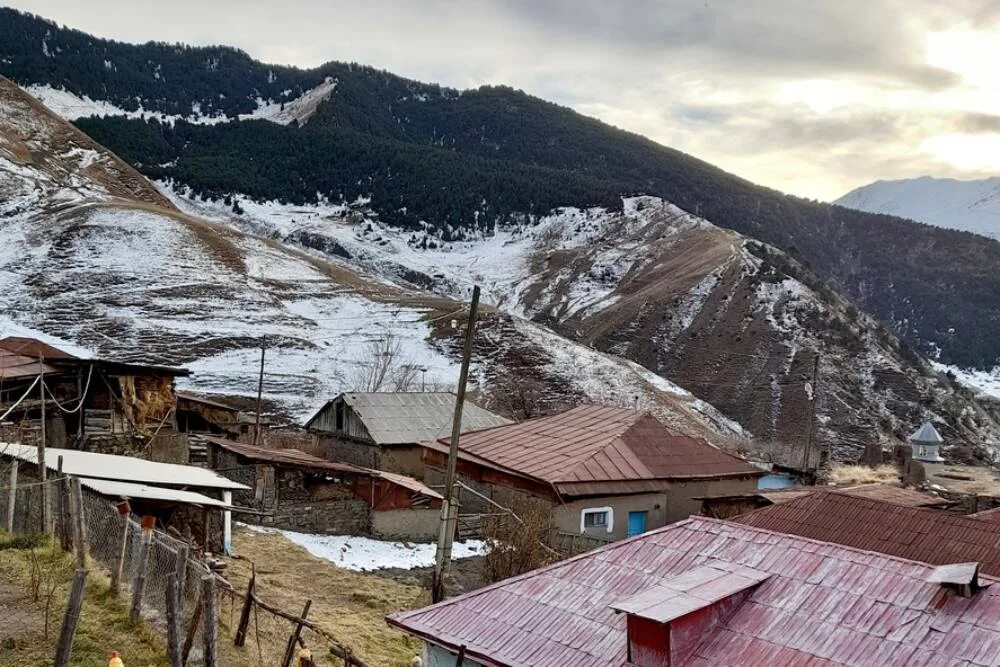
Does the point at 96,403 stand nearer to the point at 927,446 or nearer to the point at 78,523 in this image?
the point at 78,523

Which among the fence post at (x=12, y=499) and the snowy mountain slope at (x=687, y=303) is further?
the snowy mountain slope at (x=687, y=303)

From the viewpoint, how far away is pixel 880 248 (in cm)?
19625

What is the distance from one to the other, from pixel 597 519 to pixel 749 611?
16.3 meters

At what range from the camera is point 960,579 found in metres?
8.44

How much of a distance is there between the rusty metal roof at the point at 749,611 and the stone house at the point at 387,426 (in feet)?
86.2

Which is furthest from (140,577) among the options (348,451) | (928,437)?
(928,437)

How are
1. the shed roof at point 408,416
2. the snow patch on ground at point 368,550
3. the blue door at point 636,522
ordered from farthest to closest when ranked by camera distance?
the shed roof at point 408,416 < the blue door at point 636,522 < the snow patch on ground at point 368,550

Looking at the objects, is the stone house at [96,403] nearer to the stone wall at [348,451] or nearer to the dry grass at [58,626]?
→ the stone wall at [348,451]

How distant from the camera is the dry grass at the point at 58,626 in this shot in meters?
9.88

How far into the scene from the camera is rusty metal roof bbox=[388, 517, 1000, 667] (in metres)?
8.12

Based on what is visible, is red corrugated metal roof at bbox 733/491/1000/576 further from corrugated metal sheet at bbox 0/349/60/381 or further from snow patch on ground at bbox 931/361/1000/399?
snow patch on ground at bbox 931/361/1000/399

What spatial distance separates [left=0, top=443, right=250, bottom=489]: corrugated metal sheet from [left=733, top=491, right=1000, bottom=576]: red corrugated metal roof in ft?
Answer: 44.3

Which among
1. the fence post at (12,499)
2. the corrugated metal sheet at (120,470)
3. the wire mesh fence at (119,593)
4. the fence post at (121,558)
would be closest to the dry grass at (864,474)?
the corrugated metal sheet at (120,470)

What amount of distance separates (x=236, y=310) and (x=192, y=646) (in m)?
69.8
